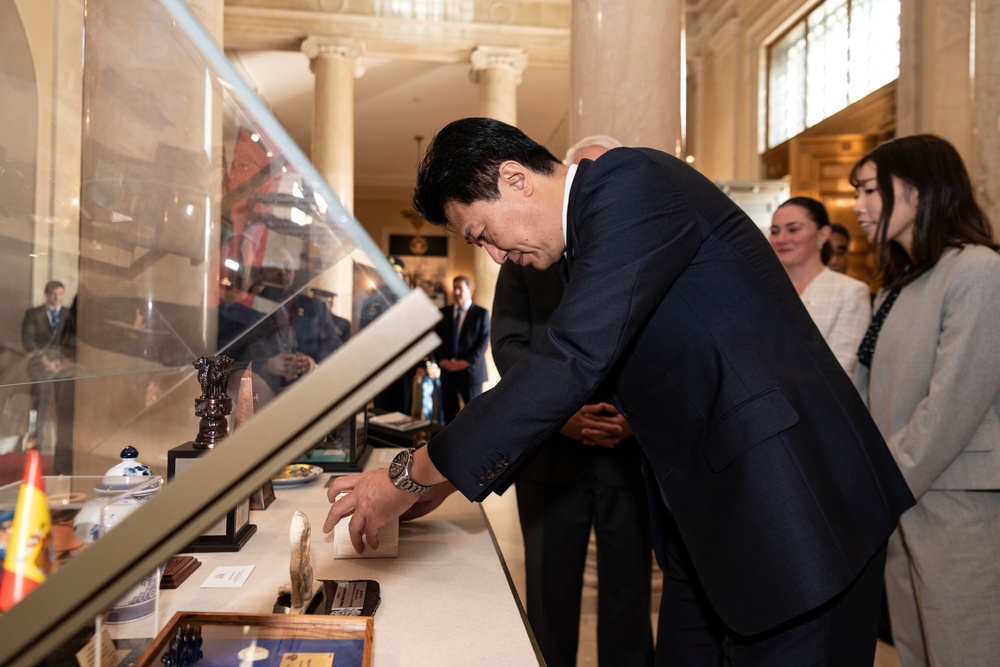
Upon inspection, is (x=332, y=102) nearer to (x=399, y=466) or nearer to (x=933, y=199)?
(x=933, y=199)

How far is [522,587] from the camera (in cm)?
341

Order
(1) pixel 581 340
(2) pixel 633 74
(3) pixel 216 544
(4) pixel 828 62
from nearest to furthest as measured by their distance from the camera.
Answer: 1. (1) pixel 581 340
2. (3) pixel 216 544
3. (2) pixel 633 74
4. (4) pixel 828 62

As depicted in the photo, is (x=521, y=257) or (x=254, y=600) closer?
(x=254, y=600)

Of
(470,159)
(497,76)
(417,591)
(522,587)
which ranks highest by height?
(497,76)

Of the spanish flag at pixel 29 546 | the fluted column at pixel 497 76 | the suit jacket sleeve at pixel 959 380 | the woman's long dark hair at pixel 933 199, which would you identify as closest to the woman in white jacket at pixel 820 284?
the woman's long dark hair at pixel 933 199

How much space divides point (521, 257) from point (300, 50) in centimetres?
859

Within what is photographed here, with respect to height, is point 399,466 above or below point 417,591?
above

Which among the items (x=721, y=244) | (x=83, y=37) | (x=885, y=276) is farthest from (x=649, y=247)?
(x=885, y=276)

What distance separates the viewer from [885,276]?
6.95 feet

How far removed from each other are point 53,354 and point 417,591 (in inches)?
34.8

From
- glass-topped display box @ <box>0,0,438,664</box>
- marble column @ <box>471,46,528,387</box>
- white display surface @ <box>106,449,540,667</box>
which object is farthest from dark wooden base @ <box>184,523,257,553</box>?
marble column @ <box>471,46,528,387</box>

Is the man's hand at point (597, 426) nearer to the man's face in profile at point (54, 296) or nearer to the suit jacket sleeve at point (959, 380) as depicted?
the suit jacket sleeve at point (959, 380)

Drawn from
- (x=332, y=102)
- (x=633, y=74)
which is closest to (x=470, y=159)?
(x=633, y=74)

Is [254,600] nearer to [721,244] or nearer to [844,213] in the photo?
[721,244]
